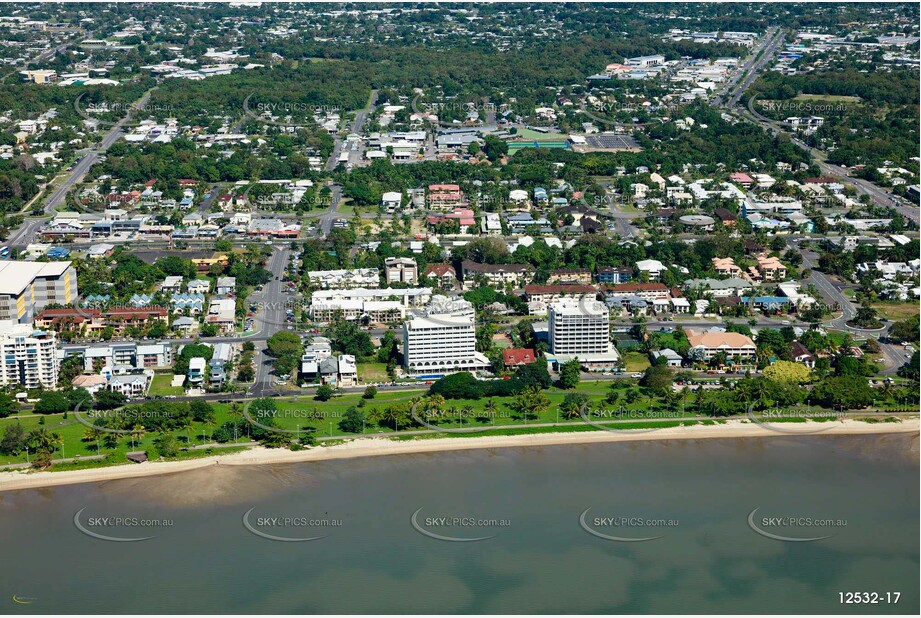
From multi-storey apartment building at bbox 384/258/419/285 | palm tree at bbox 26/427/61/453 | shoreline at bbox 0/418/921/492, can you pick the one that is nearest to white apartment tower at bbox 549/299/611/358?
shoreline at bbox 0/418/921/492

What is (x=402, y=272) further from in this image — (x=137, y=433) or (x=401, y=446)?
(x=137, y=433)

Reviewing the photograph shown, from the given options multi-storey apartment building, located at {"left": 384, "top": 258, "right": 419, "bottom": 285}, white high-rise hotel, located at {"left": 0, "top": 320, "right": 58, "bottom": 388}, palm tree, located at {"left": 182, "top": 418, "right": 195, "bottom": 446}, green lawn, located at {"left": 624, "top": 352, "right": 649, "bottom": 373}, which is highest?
multi-storey apartment building, located at {"left": 384, "top": 258, "right": 419, "bottom": 285}

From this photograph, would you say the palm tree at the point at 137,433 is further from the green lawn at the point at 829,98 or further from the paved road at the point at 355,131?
the green lawn at the point at 829,98

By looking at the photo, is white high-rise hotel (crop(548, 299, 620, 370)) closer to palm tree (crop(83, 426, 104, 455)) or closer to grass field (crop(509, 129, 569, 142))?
palm tree (crop(83, 426, 104, 455))

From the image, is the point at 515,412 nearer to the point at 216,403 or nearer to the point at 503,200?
the point at 216,403

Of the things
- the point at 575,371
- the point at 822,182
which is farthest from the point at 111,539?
the point at 822,182

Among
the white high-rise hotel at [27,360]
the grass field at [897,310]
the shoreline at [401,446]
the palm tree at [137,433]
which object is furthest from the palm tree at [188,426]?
the grass field at [897,310]
